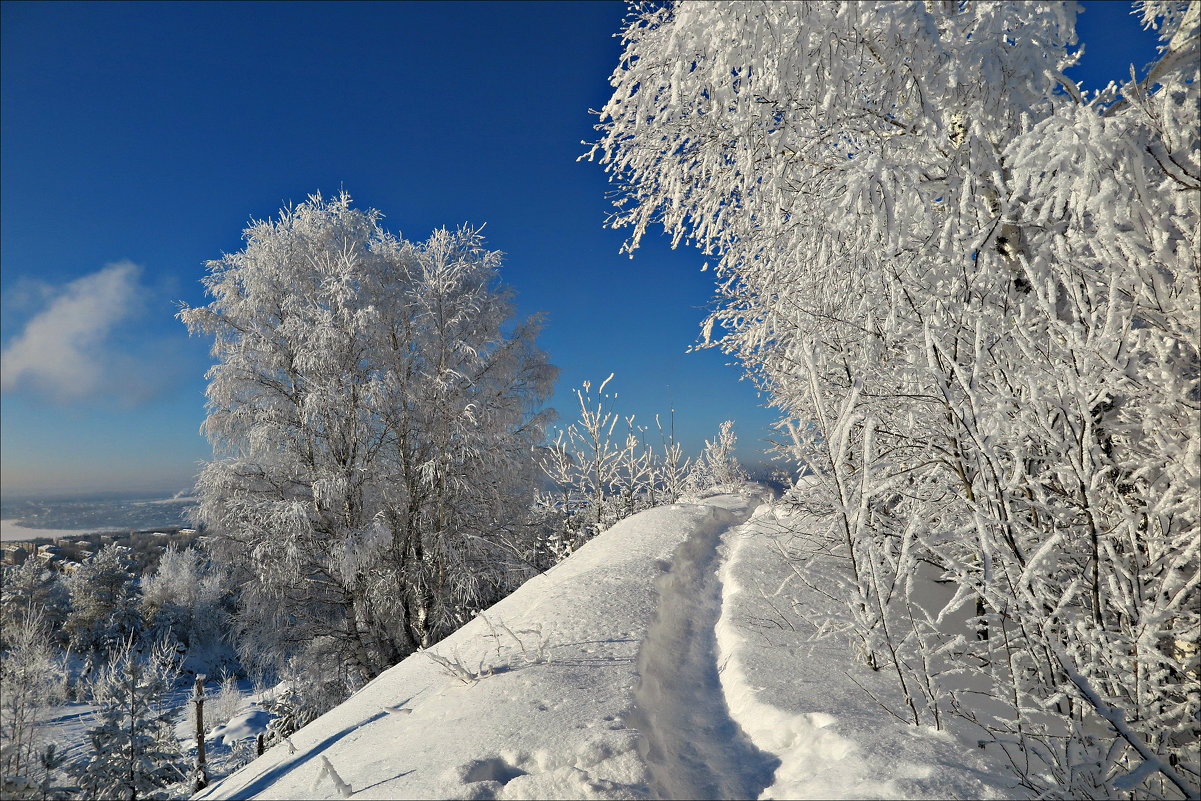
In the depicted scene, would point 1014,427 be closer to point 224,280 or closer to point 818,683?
point 818,683

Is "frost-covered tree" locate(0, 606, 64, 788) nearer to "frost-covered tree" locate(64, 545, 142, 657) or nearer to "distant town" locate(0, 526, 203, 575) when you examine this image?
"distant town" locate(0, 526, 203, 575)

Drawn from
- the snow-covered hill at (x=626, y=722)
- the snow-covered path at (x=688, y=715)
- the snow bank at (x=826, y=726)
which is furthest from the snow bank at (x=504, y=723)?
the snow bank at (x=826, y=726)

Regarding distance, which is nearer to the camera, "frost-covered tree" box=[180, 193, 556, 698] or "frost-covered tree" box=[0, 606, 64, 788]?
"frost-covered tree" box=[0, 606, 64, 788]

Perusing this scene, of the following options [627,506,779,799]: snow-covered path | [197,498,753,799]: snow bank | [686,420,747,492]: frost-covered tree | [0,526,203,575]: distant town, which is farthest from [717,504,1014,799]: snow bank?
[686,420,747,492]: frost-covered tree

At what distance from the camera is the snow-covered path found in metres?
2.53

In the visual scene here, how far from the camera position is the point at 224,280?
1020cm

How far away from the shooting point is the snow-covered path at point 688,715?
2531mm

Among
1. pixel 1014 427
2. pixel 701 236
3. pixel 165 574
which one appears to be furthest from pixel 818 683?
pixel 165 574

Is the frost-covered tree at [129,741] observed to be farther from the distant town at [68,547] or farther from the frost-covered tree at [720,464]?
the frost-covered tree at [720,464]

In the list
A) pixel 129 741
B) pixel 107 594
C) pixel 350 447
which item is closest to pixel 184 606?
pixel 107 594

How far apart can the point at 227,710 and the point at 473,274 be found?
67.0ft

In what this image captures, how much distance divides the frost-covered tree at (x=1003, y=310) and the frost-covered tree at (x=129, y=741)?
841cm

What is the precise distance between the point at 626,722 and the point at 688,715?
2.05 feet

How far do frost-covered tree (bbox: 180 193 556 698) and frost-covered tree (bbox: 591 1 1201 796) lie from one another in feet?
24.1
